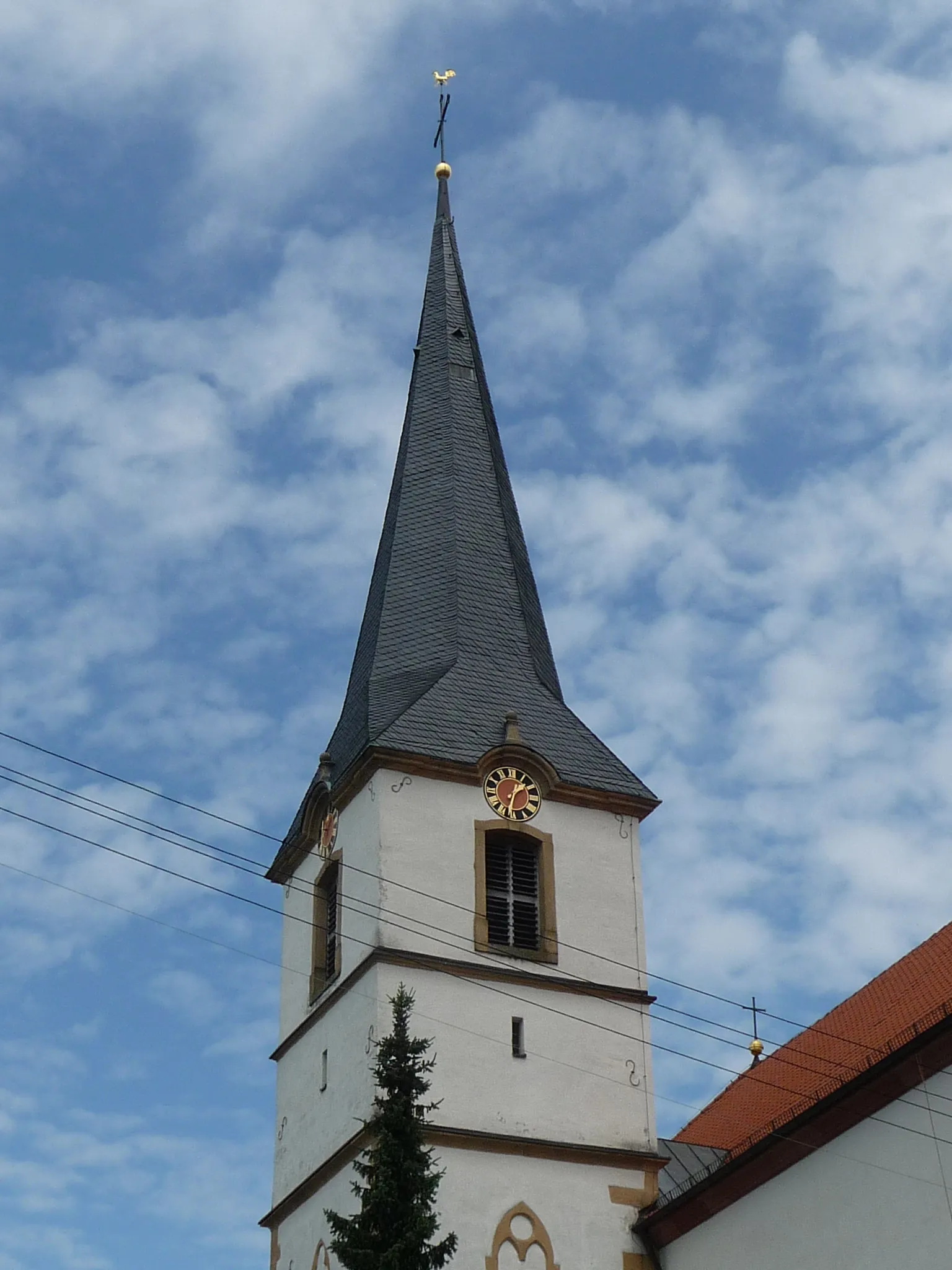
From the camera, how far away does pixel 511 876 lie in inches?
1167

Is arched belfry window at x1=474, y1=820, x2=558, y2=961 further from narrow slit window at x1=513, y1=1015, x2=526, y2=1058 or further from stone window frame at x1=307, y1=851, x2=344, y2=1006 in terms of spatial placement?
stone window frame at x1=307, y1=851, x2=344, y2=1006

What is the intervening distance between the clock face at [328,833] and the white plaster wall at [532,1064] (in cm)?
329

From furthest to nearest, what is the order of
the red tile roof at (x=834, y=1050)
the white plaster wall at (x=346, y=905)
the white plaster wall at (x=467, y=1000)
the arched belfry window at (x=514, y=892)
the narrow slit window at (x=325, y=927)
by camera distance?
the narrow slit window at (x=325, y=927) → the arched belfry window at (x=514, y=892) → the white plaster wall at (x=346, y=905) → the white plaster wall at (x=467, y=1000) → the red tile roof at (x=834, y=1050)

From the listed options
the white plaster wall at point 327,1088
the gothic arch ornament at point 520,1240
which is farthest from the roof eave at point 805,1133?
the white plaster wall at point 327,1088

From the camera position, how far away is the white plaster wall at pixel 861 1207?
2278 centimetres

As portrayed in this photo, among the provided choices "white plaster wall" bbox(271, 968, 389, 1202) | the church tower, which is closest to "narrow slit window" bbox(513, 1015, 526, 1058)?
the church tower

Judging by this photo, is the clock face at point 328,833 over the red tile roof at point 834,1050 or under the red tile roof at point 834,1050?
over

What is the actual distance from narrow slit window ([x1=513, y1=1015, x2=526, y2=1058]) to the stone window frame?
9.48 ft

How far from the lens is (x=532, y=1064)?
92.0 ft

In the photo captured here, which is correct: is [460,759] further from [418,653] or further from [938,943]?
[938,943]

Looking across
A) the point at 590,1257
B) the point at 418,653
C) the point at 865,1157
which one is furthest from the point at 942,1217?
the point at 418,653

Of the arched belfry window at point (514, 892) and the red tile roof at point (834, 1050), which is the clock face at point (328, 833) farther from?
the red tile roof at point (834, 1050)

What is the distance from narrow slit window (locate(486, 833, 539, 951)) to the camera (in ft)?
95.8

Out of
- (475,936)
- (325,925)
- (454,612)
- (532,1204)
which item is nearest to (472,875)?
(475,936)
